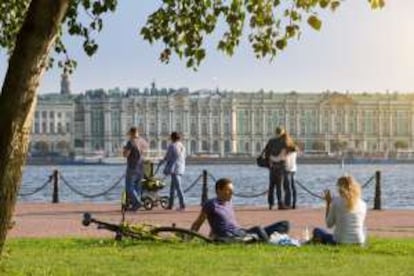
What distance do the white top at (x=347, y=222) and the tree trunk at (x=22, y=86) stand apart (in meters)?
4.48

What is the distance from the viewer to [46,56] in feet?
25.5

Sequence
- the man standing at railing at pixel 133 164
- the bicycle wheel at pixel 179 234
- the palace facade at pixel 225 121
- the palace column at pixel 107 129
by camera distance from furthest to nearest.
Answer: the palace column at pixel 107 129, the palace facade at pixel 225 121, the man standing at railing at pixel 133 164, the bicycle wheel at pixel 179 234

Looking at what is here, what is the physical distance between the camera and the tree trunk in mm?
7688

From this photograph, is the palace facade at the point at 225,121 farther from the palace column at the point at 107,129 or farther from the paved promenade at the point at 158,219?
the paved promenade at the point at 158,219

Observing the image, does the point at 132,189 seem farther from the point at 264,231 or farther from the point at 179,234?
the point at 264,231

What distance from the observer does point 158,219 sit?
56.3 ft

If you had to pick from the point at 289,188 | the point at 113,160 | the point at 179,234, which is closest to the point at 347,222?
the point at 179,234

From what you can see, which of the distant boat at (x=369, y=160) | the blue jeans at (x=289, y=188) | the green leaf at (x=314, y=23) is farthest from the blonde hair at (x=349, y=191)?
the distant boat at (x=369, y=160)

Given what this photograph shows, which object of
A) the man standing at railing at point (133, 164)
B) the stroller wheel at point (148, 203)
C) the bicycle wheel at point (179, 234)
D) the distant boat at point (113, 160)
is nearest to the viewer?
the bicycle wheel at point (179, 234)

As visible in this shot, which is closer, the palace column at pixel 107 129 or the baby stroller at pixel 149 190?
the baby stroller at pixel 149 190

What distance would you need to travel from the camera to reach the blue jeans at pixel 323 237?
458 inches

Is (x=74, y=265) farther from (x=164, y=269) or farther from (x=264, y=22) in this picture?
(x=264, y=22)

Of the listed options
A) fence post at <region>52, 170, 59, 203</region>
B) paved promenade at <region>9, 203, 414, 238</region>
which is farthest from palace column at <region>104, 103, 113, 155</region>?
paved promenade at <region>9, 203, 414, 238</region>

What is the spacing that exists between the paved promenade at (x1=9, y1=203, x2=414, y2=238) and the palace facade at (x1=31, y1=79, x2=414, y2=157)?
132214mm
